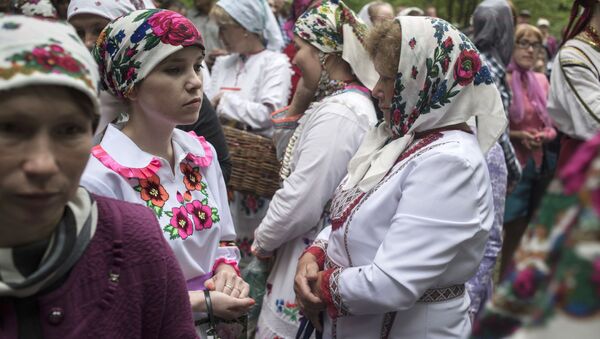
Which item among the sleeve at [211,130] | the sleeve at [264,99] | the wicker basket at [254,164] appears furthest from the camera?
the sleeve at [264,99]

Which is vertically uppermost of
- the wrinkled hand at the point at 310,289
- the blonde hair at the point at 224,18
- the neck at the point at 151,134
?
the neck at the point at 151,134

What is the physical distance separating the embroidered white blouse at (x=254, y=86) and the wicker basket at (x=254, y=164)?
2.63 ft

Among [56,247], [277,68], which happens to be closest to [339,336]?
[56,247]

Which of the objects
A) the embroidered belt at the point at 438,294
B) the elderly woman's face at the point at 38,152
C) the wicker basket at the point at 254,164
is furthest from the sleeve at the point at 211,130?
the elderly woman's face at the point at 38,152

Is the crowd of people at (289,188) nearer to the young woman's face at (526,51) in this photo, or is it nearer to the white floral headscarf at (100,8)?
the white floral headscarf at (100,8)

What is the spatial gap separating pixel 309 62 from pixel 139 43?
5.66 feet

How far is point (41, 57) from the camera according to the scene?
1.42 metres

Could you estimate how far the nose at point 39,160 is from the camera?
140 centimetres

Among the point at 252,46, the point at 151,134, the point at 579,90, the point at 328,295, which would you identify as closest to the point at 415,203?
the point at 328,295

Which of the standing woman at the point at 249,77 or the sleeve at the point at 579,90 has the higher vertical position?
the sleeve at the point at 579,90

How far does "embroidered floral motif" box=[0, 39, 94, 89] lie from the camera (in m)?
1.39

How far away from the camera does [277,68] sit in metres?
5.62

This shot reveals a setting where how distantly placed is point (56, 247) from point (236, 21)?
4393 mm

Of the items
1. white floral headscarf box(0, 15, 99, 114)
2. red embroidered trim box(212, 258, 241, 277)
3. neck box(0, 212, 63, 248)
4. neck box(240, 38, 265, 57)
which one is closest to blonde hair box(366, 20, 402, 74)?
red embroidered trim box(212, 258, 241, 277)
